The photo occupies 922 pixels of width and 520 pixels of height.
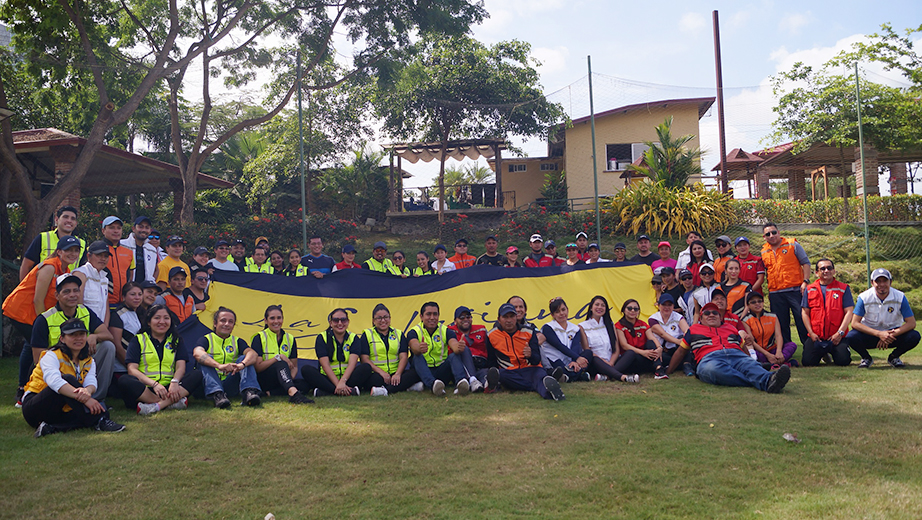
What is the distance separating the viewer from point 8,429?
15.9 feet

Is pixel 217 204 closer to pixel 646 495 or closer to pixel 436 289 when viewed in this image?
pixel 436 289

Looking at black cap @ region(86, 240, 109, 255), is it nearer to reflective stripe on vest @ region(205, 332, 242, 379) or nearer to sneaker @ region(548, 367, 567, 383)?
reflective stripe on vest @ region(205, 332, 242, 379)

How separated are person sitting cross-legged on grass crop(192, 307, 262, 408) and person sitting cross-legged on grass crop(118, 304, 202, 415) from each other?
13cm

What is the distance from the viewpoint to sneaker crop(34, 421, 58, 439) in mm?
4652

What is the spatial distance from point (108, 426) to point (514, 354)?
360cm

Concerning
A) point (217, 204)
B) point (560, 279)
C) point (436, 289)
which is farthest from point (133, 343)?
point (217, 204)

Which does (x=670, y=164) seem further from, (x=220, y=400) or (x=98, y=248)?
(x=98, y=248)

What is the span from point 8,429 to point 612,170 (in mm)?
19588

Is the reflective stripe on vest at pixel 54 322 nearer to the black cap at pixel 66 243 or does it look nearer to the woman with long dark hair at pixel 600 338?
the black cap at pixel 66 243

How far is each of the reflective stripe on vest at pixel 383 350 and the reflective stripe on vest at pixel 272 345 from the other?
2.60 ft

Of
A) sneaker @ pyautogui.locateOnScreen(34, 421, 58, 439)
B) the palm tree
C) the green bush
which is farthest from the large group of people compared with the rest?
the palm tree

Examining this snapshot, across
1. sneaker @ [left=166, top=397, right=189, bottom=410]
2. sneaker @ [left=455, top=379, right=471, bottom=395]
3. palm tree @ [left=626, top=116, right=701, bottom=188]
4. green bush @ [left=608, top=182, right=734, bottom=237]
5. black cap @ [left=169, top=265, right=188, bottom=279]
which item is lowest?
sneaker @ [left=455, top=379, right=471, bottom=395]

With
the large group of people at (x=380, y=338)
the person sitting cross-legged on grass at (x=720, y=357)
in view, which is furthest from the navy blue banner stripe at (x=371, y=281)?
the person sitting cross-legged on grass at (x=720, y=357)

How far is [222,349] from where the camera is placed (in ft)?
19.9
